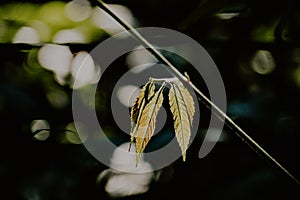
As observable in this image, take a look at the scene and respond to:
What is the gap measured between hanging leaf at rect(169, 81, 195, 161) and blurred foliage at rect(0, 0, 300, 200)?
0.35 m

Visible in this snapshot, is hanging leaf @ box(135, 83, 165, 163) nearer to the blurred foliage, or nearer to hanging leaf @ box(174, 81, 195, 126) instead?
hanging leaf @ box(174, 81, 195, 126)

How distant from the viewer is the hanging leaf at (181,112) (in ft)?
1.28

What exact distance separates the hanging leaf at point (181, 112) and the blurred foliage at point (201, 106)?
1.15ft

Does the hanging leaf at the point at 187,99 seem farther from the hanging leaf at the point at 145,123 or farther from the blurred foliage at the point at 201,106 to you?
the blurred foliage at the point at 201,106

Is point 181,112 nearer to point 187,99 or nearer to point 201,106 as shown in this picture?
point 187,99

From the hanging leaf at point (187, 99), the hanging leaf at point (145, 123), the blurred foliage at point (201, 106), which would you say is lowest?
the blurred foliage at point (201, 106)

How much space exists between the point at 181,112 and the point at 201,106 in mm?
375

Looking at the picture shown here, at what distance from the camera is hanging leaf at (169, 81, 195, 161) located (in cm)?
39

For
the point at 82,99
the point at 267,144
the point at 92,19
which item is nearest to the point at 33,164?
the point at 82,99

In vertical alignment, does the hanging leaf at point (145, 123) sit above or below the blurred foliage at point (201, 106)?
above

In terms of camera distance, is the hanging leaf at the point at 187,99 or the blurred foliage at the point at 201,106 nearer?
the hanging leaf at the point at 187,99

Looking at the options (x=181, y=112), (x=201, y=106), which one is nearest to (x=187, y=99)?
(x=181, y=112)

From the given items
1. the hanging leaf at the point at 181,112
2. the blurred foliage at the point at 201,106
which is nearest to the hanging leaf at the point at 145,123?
the hanging leaf at the point at 181,112

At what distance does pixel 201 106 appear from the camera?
764 mm
